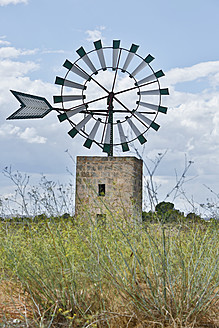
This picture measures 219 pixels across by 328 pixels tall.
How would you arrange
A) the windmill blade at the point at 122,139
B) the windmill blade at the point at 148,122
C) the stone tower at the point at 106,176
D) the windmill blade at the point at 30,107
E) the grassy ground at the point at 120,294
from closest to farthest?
the grassy ground at the point at 120,294 → the stone tower at the point at 106,176 → the windmill blade at the point at 30,107 → the windmill blade at the point at 122,139 → the windmill blade at the point at 148,122

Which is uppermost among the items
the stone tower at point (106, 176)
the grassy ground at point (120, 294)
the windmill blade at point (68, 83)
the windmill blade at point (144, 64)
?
the windmill blade at point (144, 64)

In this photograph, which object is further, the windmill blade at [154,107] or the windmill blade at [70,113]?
the windmill blade at [154,107]

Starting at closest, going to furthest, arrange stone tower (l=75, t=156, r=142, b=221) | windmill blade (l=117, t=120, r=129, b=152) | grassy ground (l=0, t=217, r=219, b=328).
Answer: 1. grassy ground (l=0, t=217, r=219, b=328)
2. stone tower (l=75, t=156, r=142, b=221)
3. windmill blade (l=117, t=120, r=129, b=152)

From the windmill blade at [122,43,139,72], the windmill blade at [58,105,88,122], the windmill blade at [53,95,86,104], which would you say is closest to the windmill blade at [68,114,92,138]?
the windmill blade at [58,105,88,122]

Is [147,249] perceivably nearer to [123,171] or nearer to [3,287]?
[3,287]

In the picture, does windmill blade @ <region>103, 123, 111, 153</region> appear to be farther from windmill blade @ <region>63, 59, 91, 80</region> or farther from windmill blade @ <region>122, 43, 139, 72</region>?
windmill blade @ <region>122, 43, 139, 72</region>

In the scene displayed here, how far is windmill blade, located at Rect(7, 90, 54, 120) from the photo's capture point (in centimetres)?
946

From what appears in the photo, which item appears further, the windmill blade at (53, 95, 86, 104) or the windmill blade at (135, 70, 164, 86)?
the windmill blade at (135, 70, 164, 86)

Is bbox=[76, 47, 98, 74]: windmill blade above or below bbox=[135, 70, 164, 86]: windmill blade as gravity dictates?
above

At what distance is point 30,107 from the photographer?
9.59 metres

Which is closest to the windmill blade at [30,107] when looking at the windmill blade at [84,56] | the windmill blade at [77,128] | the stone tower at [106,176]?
the windmill blade at [77,128]

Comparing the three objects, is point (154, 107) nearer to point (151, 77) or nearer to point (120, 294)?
point (151, 77)

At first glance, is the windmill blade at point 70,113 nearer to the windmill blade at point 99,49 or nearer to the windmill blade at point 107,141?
the windmill blade at point 107,141

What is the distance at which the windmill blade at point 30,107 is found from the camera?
9461 millimetres
